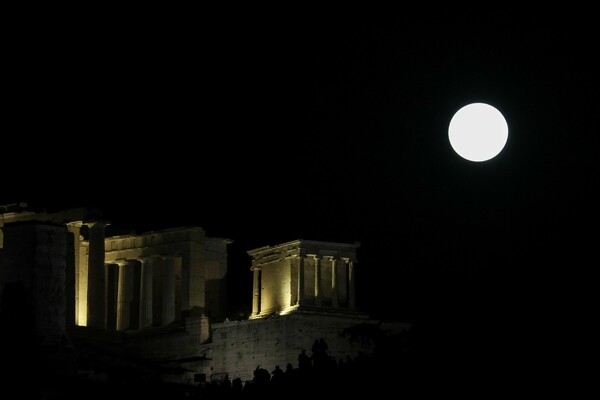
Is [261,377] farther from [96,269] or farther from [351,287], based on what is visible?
[96,269]

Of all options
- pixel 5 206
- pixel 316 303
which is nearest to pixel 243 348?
pixel 316 303

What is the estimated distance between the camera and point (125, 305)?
137m

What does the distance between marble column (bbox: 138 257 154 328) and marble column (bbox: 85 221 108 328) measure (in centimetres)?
335

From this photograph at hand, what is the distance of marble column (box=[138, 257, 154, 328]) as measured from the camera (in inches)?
5340

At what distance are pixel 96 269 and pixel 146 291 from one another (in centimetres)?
427

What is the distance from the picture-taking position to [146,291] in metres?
136

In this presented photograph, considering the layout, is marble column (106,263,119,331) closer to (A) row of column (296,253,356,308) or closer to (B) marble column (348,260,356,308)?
(A) row of column (296,253,356,308)

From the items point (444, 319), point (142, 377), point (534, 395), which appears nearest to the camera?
point (534, 395)

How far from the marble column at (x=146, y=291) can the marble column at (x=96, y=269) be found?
3.35 m

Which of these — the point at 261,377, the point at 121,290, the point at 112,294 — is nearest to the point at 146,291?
the point at 121,290

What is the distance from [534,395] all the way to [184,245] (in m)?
30.6

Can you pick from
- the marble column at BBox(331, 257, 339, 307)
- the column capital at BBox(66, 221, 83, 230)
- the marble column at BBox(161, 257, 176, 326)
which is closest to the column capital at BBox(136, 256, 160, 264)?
the marble column at BBox(161, 257, 176, 326)

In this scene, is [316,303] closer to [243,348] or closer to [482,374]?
[243,348]

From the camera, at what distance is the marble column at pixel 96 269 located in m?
132
